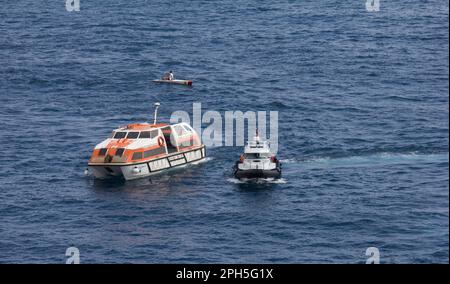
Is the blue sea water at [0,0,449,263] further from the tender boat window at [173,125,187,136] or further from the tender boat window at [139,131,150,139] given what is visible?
the tender boat window at [139,131,150,139]

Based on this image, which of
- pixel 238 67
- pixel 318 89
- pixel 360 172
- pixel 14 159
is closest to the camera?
pixel 360 172

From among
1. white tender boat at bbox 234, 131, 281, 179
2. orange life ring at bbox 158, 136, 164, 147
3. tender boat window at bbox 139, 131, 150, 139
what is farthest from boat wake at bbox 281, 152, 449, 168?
tender boat window at bbox 139, 131, 150, 139

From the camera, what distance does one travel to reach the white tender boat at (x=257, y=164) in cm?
11231

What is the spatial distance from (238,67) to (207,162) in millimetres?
49696

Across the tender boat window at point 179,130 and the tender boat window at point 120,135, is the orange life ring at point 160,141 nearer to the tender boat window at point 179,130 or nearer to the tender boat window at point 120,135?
the tender boat window at point 179,130

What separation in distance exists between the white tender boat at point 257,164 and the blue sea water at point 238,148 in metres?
1.30

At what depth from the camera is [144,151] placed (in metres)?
117

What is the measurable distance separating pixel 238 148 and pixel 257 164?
1434 centimetres

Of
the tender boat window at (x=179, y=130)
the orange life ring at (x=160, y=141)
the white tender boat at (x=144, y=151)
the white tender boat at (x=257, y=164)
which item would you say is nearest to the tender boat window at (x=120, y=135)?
the white tender boat at (x=144, y=151)

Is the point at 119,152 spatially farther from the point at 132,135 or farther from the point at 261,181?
the point at 261,181

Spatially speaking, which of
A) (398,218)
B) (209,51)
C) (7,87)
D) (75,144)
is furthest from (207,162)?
(209,51)

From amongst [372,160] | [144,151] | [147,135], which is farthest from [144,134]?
[372,160]

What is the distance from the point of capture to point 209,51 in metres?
181

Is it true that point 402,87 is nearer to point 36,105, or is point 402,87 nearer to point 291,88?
point 291,88
